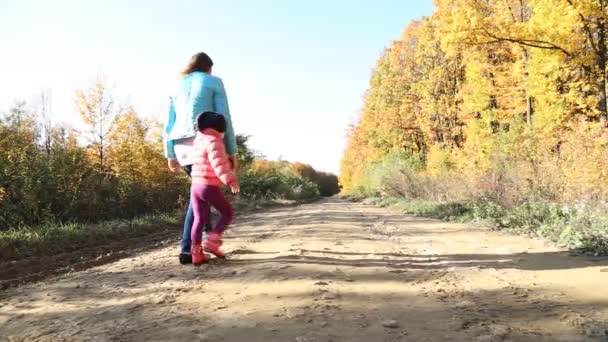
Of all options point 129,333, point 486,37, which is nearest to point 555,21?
point 486,37

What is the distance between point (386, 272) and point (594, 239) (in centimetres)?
306

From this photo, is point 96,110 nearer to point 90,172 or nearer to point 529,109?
point 90,172

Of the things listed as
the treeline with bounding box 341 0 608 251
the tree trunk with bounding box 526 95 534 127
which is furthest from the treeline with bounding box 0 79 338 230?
the tree trunk with bounding box 526 95 534 127

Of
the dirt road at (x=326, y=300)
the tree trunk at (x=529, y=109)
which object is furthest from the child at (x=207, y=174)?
the tree trunk at (x=529, y=109)

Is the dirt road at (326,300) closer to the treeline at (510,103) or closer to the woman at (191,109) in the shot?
the woman at (191,109)

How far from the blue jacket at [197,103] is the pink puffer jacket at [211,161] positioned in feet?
0.45

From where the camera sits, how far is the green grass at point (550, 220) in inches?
217

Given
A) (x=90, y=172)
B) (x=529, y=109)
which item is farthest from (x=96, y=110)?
(x=529, y=109)

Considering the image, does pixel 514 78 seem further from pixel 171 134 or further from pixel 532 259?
pixel 171 134

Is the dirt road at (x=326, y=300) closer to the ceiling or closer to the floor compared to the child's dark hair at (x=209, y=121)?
closer to the floor

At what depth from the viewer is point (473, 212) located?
1102 cm

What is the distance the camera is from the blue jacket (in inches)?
178

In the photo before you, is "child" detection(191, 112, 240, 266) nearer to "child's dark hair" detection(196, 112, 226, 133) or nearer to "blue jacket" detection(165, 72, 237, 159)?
"child's dark hair" detection(196, 112, 226, 133)

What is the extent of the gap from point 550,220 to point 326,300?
5999mm
